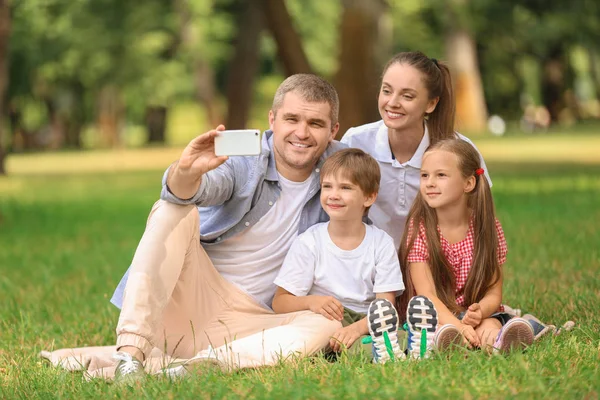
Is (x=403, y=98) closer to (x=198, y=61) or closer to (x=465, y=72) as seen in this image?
(x=198, y=61)

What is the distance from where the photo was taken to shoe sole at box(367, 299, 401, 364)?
4.71 m

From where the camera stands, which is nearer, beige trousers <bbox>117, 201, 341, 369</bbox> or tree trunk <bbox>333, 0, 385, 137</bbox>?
beige trousers <bbox>117, 201, 341, 369</bbox>

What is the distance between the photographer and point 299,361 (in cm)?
477

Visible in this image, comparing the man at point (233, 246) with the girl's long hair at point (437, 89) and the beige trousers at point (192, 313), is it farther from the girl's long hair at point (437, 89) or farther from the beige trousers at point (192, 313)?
the girl's long hair at point (437, 89)

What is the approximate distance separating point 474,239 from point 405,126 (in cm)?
74

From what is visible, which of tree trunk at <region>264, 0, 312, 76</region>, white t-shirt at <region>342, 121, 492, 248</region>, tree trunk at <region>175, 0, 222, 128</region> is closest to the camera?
white t-shirt at <region>342, 121, 492, 248</region>

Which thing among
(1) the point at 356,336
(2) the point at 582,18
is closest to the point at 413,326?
(1) the point at 356,336

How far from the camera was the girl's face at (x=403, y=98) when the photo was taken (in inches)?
223

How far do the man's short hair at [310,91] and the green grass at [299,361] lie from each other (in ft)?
4.46

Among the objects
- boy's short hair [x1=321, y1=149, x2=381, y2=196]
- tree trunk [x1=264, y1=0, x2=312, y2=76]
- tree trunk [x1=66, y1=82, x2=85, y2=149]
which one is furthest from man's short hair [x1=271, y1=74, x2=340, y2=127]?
tree trunk [x1=66, y1=82, x2=85, y2=149]

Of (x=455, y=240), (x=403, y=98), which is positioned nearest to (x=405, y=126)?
(x=403, y=98)

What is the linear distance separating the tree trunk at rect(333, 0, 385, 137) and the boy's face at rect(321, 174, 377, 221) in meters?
9.49

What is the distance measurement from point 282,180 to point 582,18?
25242 millimetres

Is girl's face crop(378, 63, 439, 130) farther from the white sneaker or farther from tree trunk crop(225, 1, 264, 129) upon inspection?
tree trunk crop(225, 1, 264, 129)
